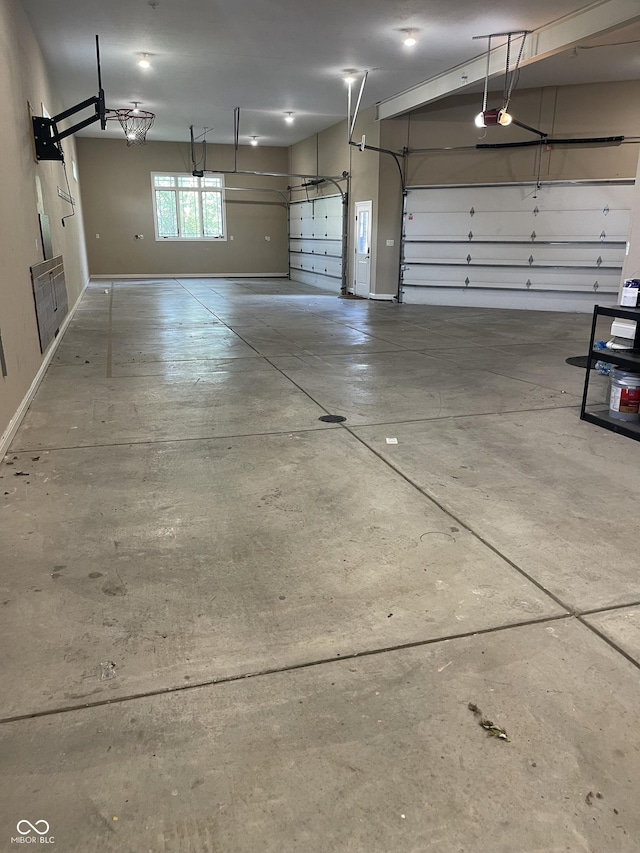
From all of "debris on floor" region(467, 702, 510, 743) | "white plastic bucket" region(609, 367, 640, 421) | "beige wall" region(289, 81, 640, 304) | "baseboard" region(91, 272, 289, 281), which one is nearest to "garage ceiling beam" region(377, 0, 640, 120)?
"beige wall" region(289, 81, 640, 304)

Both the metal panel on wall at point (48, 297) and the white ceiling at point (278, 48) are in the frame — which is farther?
the white ceiling at point (278, 48)

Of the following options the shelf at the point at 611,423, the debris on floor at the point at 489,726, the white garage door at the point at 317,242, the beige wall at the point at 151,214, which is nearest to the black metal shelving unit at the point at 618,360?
the shelf at the point at 611,423

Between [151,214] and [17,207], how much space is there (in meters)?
13.8

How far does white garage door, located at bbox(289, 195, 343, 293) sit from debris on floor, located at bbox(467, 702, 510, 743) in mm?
13284

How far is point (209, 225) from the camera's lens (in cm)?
1861

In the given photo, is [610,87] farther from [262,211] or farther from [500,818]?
[500,818]

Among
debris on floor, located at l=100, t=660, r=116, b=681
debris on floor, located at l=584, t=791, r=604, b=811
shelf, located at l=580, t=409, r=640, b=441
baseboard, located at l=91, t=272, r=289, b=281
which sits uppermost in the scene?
baseboard, located at l=91, t=272, r=289, b=281

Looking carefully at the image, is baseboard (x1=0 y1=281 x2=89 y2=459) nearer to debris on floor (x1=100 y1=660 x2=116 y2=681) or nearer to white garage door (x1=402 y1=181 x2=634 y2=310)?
debris on floor (x1=100 y1=660 x2=116 y2=681)

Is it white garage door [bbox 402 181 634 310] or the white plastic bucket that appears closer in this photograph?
the white plastic bucket

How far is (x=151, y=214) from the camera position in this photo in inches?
706

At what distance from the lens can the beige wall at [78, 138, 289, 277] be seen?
1728 centimetres

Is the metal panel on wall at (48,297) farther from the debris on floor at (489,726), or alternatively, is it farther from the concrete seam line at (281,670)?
the debris on floor at (489,726)

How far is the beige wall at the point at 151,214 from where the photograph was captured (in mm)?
17281

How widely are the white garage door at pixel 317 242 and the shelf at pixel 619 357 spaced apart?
33.9 ft
